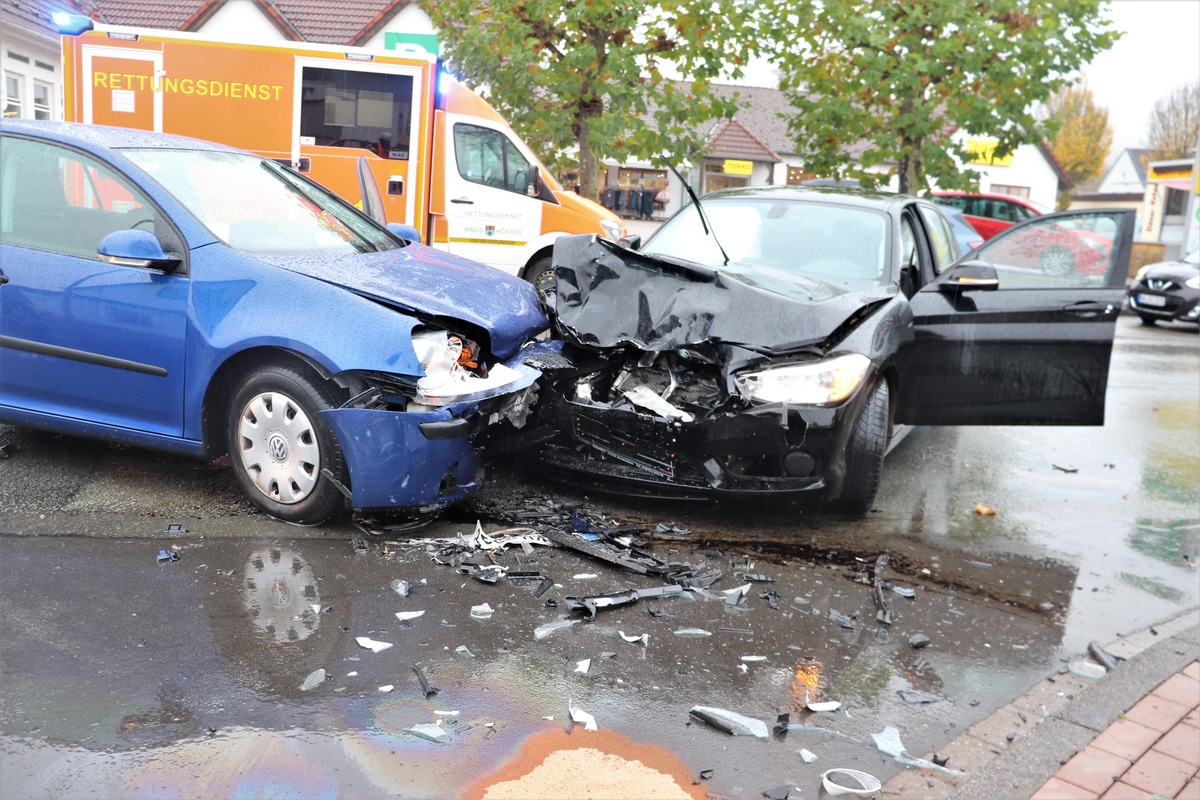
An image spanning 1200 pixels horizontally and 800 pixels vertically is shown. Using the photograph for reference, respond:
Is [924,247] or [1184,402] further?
[1184,402]

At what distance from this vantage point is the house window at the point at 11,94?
18.9 metres

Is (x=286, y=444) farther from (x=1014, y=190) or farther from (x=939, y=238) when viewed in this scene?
(x=1014, y=190)

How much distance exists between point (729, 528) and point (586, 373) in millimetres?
1098

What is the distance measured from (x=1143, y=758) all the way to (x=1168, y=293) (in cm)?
1698

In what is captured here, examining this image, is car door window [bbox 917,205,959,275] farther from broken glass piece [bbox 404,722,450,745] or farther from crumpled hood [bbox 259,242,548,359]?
broken glass piece [bbox 404,722,450,745]

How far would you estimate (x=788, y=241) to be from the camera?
21.6ft

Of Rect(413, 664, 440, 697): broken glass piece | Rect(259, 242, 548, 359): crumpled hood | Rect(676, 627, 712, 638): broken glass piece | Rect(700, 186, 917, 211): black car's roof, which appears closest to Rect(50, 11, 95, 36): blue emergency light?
Rect(259, 242, 548, 359): crumpled hood

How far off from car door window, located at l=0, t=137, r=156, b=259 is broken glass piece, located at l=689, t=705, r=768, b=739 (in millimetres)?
A: 3427

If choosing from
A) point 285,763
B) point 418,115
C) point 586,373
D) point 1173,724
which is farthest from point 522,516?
point 418,115

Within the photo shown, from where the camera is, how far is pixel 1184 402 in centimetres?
1069

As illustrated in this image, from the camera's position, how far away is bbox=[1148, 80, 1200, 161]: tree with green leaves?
71625 millimetres

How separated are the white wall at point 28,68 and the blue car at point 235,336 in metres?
14.1

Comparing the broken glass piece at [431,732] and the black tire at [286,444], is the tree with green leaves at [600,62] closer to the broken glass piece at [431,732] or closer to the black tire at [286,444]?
the black tire at [286,444]

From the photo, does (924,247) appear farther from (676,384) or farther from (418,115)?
(418,115)
